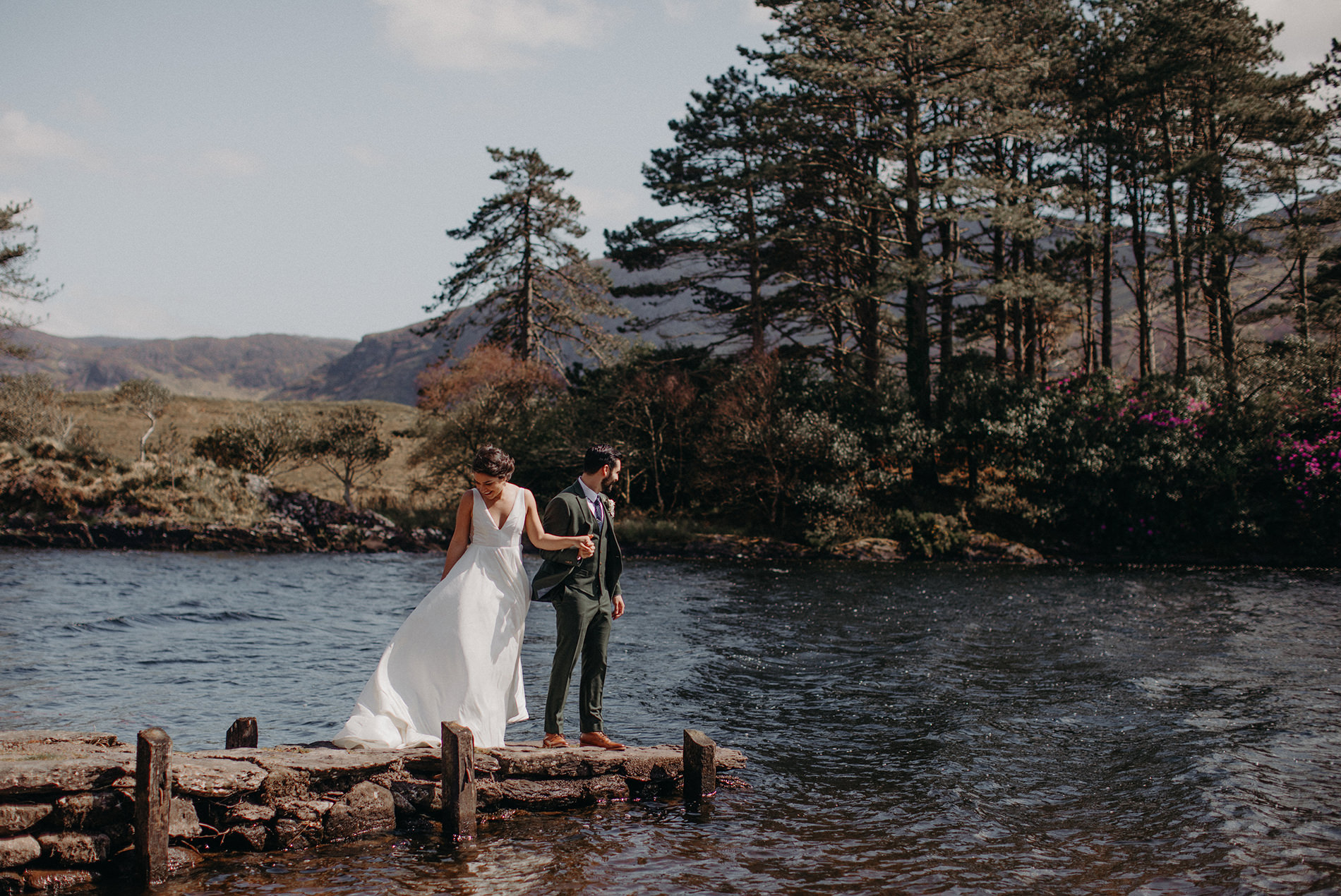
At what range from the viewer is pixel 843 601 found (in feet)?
63.7

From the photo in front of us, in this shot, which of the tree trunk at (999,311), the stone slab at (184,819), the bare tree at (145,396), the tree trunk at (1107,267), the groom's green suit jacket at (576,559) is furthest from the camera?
the bare tree at (145,396)

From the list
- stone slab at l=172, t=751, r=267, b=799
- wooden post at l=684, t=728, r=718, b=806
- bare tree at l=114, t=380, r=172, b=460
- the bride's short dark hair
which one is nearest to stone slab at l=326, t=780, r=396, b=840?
stone slab at l=172, t=751, r=267, b=799

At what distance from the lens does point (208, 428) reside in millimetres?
47562

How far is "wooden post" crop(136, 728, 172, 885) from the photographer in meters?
5.62

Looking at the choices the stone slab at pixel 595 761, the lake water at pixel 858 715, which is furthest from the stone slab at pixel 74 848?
the stone slab at pixel 595 761

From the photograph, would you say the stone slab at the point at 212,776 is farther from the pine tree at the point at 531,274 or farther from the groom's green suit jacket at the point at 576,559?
the pine tree at the point at 531,274

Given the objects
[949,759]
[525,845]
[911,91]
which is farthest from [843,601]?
[911,91]

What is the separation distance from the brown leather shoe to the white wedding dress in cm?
80

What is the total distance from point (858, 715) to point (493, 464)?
19.6 ft

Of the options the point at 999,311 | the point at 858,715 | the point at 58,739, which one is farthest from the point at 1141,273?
the point at 58,739

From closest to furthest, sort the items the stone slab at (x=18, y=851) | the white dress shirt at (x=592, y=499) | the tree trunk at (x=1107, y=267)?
the stone slab at (x=18, y=851)
the white dress shirt at (x=592, y=499)
the tree trunk at (x=1107, y=267)

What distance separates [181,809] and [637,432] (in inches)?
1105

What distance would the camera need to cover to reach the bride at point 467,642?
7.08 metres

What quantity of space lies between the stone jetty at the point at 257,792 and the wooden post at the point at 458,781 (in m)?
0.06
